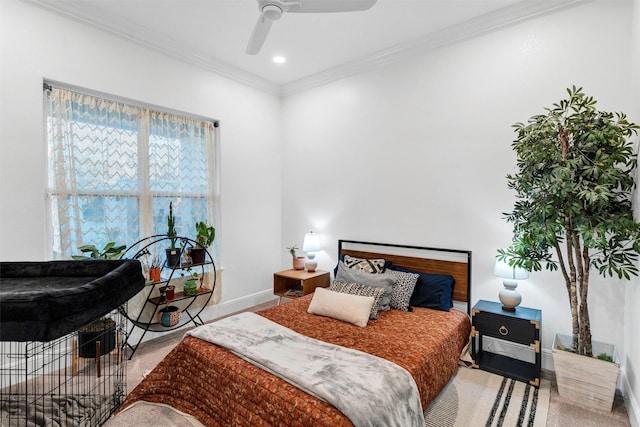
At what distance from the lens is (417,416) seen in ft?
5.93

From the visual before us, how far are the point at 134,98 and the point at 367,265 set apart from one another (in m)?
2.86

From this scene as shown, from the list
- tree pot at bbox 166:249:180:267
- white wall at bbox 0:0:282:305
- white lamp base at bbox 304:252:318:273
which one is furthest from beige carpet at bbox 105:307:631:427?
white lamp base at bbox 304:252:318:273

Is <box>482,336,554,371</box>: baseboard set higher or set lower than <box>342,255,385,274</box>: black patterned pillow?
lower

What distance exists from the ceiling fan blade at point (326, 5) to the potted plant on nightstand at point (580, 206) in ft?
4.71

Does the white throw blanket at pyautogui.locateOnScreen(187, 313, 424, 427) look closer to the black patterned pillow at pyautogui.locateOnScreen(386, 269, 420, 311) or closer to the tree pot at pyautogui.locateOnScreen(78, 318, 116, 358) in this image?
the tree pot at pyautogui.locateOnScreen(78, 318, 116, 358)

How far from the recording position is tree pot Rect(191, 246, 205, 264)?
3.44 m

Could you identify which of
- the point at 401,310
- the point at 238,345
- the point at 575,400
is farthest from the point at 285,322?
the point at 575,400

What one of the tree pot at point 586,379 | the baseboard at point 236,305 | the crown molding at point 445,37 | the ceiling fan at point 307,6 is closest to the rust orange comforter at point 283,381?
the tree pot at point 586,379

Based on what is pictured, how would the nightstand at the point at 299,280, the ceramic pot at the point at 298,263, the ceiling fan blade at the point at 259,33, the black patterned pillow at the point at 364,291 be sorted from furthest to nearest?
the ceramic pot at the point at 298,263 < the nightstand at the point at 299,280 < the black patterned pillow at the point at 364,291 < the ceiling fan blade at the point at 259,33

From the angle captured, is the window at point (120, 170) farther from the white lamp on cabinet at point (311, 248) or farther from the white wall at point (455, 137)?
the white wall at point (455, 137)

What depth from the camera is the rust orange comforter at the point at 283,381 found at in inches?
64.7

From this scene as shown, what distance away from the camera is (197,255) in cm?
346

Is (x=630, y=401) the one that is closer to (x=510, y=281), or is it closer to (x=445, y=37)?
(x=510, y=281)

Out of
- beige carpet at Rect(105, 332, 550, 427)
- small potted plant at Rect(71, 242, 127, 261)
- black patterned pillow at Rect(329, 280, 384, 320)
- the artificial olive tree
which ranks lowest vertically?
beige carpet at Rect(105, 332, 550, 427)
